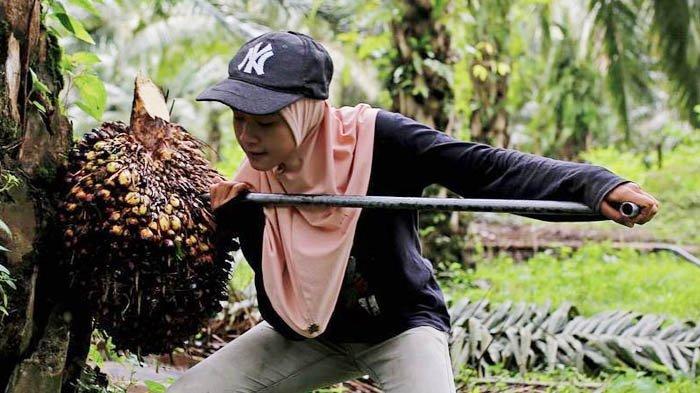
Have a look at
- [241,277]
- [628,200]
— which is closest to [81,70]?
[628,200]

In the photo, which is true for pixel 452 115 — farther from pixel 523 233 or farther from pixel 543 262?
pixel 523 233

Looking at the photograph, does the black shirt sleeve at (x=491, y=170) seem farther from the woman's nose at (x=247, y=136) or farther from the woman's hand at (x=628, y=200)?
the woman's nose at (x=247, y=136)

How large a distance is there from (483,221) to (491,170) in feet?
34.5

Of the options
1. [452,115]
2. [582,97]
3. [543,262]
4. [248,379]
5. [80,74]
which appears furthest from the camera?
[582,97]

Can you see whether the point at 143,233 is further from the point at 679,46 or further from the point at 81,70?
the point at 679,46

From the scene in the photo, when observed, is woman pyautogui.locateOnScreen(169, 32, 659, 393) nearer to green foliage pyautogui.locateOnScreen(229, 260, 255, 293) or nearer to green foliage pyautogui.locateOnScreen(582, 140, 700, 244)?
green foliage pyautogui.locateOnScreen(229, 260, 255, 293)

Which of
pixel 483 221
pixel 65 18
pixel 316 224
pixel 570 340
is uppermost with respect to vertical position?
pixel 65 18

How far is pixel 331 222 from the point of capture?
268cm

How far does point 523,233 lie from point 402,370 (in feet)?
30.0

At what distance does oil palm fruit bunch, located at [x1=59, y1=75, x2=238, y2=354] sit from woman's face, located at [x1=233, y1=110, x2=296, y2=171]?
30 centimetres

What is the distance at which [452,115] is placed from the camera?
7562 mm

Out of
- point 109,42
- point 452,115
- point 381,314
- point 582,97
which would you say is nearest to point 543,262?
point 452,115

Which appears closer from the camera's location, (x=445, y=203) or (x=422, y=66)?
(x=445, y=203)

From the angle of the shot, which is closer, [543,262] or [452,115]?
[452,115]
